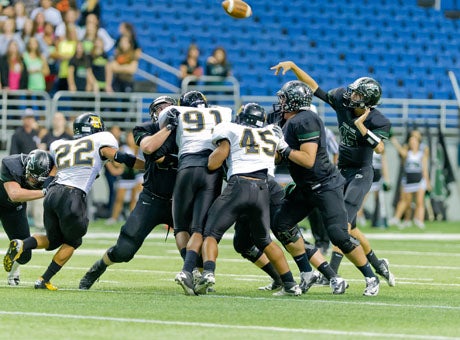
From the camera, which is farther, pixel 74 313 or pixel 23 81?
pixel 23 81

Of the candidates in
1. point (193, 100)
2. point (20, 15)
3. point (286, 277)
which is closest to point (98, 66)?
point (20, 15)

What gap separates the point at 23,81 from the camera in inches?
749

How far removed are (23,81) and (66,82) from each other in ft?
2.88

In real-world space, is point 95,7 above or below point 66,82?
above

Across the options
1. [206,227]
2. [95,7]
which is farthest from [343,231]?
[95,7]

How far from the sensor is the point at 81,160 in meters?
9.43

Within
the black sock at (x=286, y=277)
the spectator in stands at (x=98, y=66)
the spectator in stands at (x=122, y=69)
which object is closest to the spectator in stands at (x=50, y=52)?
the spectator in stands at (x=98, y=66)

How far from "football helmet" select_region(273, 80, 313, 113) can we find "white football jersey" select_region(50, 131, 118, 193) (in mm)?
1436

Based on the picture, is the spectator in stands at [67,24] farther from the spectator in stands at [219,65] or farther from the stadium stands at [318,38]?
the spectator in stands at [219,65]

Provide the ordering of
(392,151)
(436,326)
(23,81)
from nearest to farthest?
1. (436,326)
2. (23,81)
3. (392,151)

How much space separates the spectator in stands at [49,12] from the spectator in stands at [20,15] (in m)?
0.24

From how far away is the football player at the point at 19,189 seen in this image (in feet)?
32.0

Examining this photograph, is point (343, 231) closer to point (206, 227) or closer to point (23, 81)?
point (206, 227)

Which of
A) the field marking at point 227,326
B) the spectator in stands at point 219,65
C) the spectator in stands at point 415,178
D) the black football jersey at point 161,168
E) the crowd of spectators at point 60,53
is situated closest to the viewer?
the field marking at point 227,326
